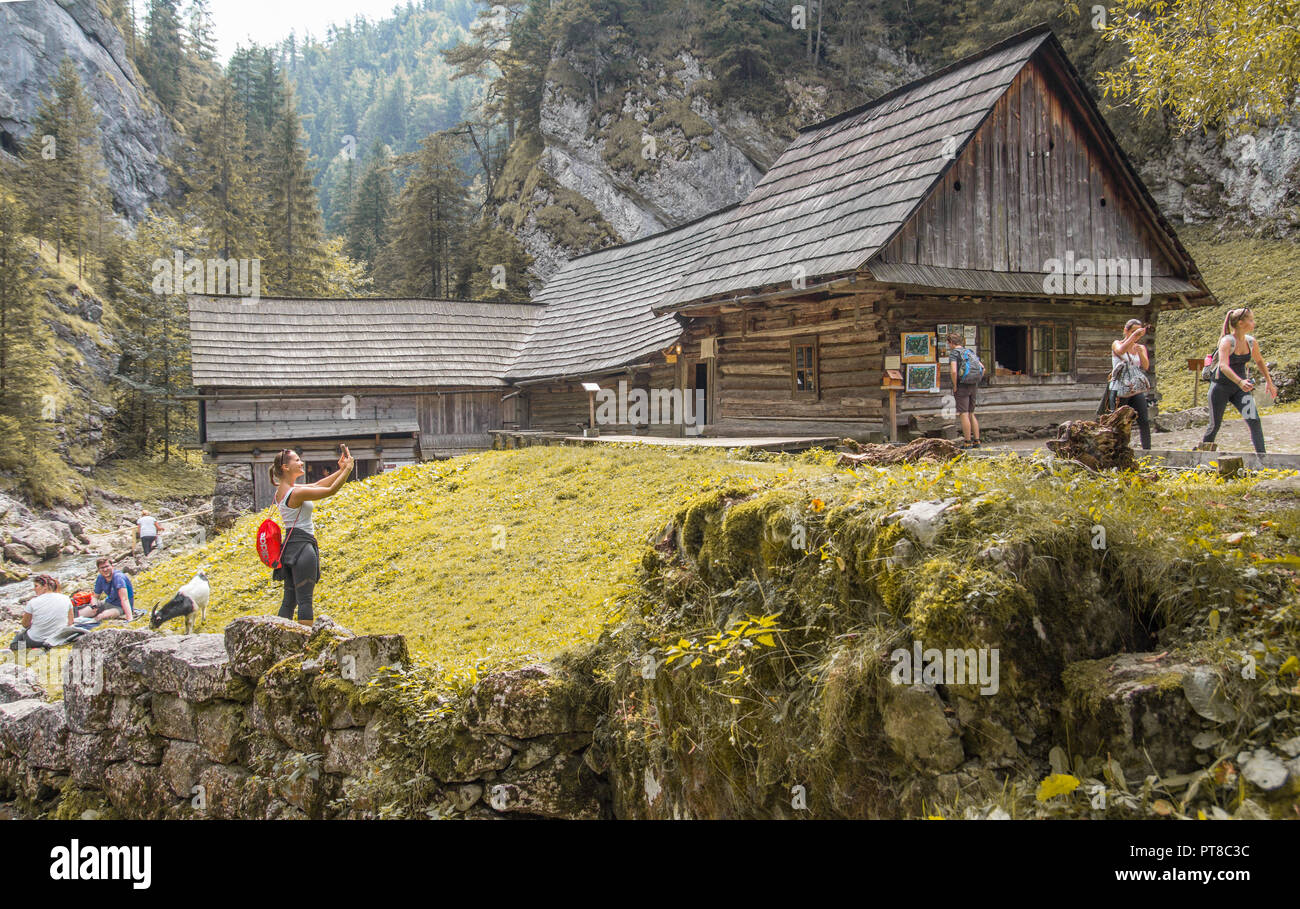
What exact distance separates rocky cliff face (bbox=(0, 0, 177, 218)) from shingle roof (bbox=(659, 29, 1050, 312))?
51253 mm

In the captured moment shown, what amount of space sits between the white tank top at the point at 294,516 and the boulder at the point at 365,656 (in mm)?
1719

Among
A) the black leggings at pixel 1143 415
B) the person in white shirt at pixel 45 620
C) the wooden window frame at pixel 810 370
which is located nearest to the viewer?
the black leggings at pixel 1143 415

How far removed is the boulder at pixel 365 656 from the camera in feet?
20.8

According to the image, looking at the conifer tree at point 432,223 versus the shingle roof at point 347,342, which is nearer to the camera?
the shingle roof at point 347,342

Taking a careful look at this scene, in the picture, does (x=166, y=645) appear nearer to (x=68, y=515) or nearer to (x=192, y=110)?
(x=68, y=515)

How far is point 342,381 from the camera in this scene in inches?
975

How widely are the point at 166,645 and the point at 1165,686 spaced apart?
8.03m

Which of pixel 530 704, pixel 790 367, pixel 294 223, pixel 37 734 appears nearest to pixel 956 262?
pixel 790 367

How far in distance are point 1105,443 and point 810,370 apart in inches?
362

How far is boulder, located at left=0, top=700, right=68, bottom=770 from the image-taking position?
8.18m

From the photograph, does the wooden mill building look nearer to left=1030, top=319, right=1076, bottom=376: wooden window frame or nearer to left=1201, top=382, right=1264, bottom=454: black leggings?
left=1030, top=319, right=1076, bottom=376: wooden window frame

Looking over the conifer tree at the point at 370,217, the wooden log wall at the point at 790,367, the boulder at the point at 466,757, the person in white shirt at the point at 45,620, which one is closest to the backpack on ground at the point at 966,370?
the wooden log wall at the point at 790,367

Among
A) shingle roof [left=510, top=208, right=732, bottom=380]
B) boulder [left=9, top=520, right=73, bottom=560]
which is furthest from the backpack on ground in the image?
boulder [left=9, top=520, right=73, bottom=560]

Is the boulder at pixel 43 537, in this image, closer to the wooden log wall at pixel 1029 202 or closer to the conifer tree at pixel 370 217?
the wooden log wall at pixel 1029 202
